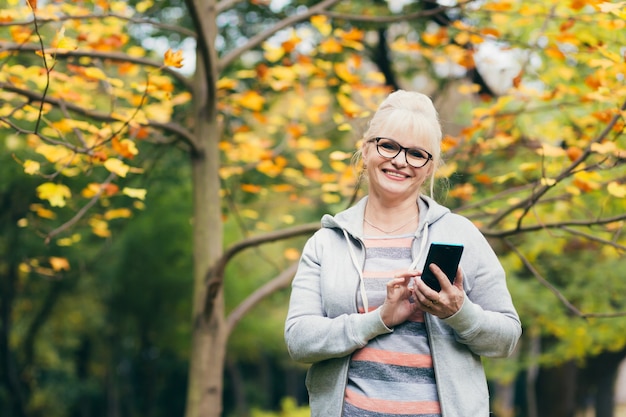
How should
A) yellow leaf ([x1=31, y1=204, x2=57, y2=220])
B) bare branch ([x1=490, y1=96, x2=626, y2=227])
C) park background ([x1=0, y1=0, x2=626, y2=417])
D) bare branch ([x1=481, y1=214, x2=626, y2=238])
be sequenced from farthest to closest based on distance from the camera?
yellow leaf ([x1=31, y1=204, x2=57, y2=220]) < park background ([x1=0, y1=0, x2=626, y2=417]) < bare branch ([x1=481, y1=214, x2=626, y2=238]) < bare branch ([x1=490, y1=96, x2=626, y2=227])

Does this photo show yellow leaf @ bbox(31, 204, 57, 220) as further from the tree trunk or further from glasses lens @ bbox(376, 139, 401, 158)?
glasses lens @ bbox(376, 139, 401, 158)

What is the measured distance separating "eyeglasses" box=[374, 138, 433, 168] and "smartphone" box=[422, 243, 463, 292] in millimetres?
318

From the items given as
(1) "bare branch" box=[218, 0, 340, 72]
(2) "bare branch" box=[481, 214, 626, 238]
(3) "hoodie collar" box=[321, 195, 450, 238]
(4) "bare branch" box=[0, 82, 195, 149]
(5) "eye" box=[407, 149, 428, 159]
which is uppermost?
(1) "bare branch" box=[218, 0, 340, 72]

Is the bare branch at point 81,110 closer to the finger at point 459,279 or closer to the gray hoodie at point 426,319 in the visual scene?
the gray hoodie at point 426,319

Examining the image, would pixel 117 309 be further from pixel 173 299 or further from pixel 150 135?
pixel 150 135

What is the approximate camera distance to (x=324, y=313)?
6.27 ft

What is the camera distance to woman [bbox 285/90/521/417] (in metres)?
1.75

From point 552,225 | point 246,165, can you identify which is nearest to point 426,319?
point 552,225

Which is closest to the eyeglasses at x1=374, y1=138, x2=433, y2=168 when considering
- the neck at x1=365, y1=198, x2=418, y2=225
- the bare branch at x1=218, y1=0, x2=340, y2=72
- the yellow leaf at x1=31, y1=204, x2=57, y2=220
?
the neck at x1=365, y1=198, x2=418, y2=225

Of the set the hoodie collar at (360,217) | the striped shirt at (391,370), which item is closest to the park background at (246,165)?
the hoodie collar at (360,217)

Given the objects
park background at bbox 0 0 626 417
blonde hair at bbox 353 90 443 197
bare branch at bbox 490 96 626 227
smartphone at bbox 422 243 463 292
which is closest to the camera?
smartphone at bbox 422 243 463 292

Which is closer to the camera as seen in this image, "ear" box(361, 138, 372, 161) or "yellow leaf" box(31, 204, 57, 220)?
"ear" box(361, 138, 372, 161)

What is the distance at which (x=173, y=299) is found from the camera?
45.2 feet

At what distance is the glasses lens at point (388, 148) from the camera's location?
189 centimetres
